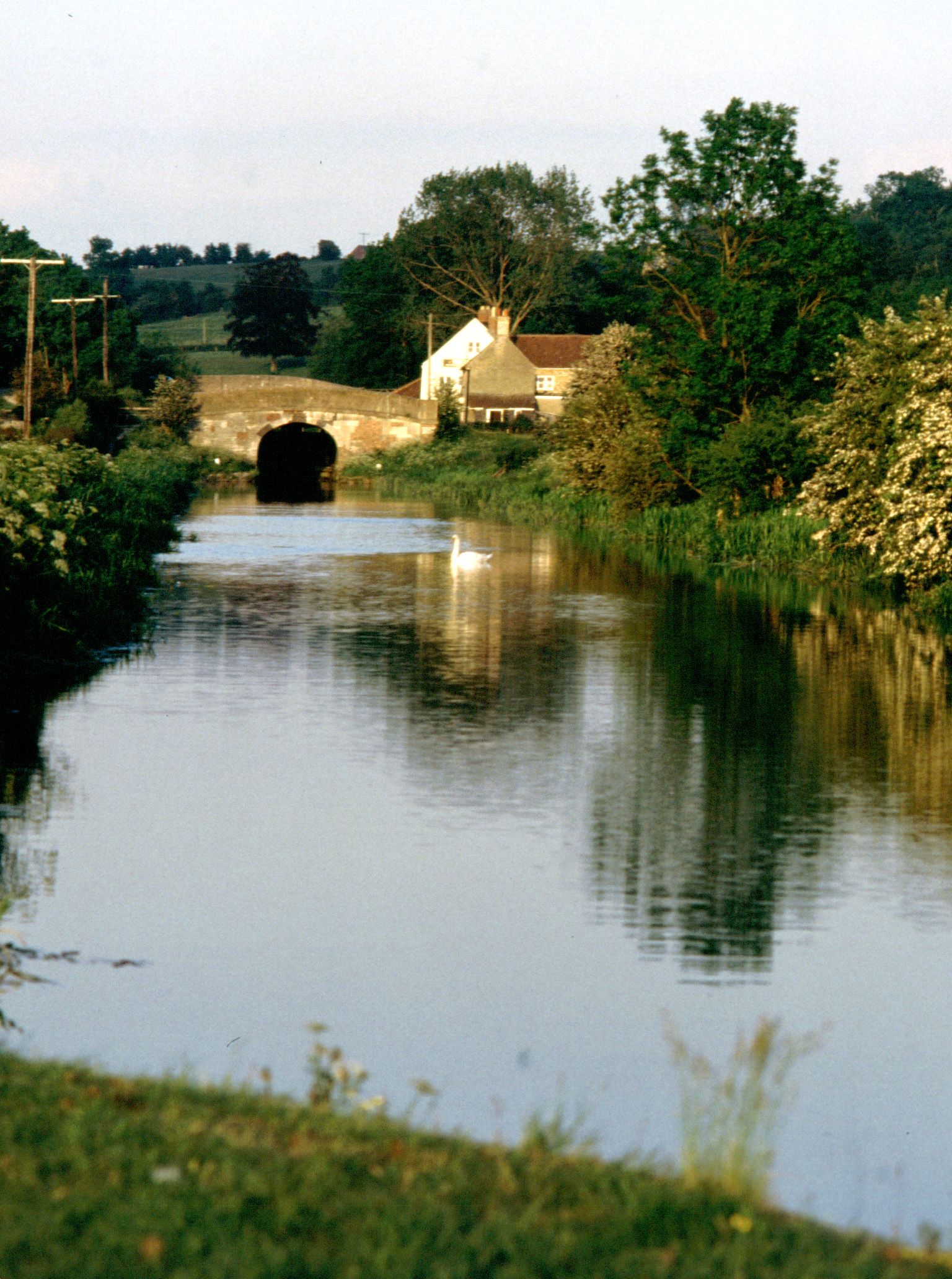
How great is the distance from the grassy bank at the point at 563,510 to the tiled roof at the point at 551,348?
17.2 meters

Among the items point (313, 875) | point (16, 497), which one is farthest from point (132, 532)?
point (313, 875)

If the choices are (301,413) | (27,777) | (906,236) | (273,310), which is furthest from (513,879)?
(906,236)

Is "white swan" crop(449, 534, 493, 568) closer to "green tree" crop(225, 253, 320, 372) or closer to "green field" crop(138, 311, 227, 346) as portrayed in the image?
"green tree" crop(225, 253, 320, 372)

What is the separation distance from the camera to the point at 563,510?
196ft

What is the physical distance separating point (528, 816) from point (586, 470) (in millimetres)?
44284

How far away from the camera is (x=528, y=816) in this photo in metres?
13.6

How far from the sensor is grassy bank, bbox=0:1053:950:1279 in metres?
4.66

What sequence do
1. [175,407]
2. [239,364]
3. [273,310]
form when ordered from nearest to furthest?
[175,407] < [273,310] < [239,364]

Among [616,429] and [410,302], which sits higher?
[410,302]

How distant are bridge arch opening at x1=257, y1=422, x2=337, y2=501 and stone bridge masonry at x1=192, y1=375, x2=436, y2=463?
1061 millimetres

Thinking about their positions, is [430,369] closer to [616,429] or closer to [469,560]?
[616,429]

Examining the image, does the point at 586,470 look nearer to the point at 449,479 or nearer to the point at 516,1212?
the point at 449,479

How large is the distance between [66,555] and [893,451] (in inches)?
662

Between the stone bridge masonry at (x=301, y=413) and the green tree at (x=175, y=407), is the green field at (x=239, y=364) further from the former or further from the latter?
the green tree at (x=175, y=407)
